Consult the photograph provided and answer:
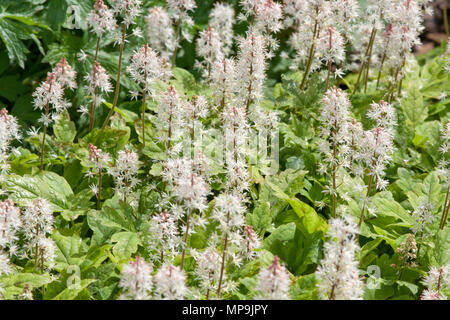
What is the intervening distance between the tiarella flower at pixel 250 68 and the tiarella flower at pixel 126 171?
3.06 ft

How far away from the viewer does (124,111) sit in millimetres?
5035

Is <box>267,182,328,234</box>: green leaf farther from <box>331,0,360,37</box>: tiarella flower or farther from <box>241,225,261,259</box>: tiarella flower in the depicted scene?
<box>331,0,360,37</box>: tiarella flower

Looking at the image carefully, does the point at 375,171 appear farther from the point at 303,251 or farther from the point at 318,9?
the point at 318,9

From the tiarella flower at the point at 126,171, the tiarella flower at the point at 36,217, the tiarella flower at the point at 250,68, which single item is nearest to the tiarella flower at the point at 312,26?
the tiarella flower at the point at 250,68

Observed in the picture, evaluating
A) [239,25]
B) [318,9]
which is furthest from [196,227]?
[239,25]

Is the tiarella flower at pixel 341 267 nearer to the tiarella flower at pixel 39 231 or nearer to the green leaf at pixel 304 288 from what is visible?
the green leaf at pixel 304 288

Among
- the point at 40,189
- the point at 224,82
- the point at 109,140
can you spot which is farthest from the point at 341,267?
the point at 109,140

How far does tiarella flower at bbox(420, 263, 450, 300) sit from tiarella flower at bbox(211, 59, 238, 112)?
1856 millimetres

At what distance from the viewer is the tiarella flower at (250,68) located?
13.5 ft

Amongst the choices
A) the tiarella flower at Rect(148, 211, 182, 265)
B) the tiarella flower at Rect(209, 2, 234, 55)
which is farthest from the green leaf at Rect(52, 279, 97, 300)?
the tiarella flower at Rect(209, 2, 234, 55)

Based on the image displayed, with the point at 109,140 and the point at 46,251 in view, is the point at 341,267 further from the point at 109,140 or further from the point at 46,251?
the point at 109,140

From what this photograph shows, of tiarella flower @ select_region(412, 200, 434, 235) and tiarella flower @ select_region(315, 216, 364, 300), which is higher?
tiarella flower @ select_region(412, 200, 434, 235)

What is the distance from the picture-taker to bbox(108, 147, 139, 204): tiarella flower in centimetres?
391

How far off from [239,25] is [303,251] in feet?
10.2
